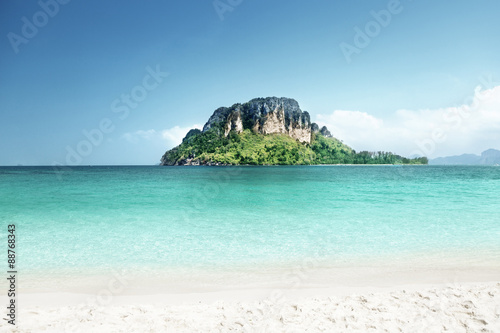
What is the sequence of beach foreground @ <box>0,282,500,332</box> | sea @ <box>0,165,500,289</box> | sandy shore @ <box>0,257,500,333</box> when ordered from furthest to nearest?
sea @ <box>0,165,500,289</box>
sandy shore @ <box>0,257,500,333</box>
beach foreground @ <box>0,282,500,332</box>

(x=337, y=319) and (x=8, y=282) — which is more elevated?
(x=337, y=319)

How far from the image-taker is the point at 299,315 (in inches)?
218

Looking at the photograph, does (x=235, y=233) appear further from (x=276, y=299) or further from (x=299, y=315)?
(x=299, y=315)

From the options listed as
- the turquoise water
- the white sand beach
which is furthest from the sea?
the white sand beach

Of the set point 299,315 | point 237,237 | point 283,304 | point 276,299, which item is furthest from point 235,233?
point 299,315

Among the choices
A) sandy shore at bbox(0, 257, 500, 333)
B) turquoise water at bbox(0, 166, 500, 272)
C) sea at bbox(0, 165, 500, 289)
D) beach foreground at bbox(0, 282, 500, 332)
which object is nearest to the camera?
beach foreground at bbox(0, 282, 500, 332)

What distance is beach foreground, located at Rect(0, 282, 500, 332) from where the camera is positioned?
5.07m

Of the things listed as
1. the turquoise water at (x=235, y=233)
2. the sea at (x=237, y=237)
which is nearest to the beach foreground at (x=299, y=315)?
the sea at (x=237, y=237)

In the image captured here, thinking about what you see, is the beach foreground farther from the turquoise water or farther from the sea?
the turquoise water

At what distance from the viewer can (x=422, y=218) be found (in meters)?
16.8

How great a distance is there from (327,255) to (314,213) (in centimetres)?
848

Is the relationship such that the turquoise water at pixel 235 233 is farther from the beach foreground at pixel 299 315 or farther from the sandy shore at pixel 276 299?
the beach foreground at pixel 299 315

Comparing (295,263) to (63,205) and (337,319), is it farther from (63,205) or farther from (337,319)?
(63,205)

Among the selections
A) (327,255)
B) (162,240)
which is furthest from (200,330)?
(162,240)
